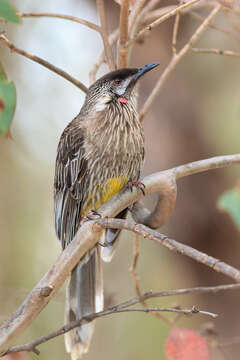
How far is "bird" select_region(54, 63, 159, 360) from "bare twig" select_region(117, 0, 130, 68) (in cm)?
6

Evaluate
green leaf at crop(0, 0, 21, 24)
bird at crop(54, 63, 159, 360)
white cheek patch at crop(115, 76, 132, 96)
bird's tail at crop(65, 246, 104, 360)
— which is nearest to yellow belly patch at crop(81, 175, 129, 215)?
bird at crop(54, 63, 159, 360)

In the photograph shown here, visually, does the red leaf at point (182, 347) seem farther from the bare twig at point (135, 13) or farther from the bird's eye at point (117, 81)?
the bare twig at point (135, 13)

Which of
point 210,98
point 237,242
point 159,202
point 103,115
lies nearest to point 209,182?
point 237,242

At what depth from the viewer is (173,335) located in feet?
8.91

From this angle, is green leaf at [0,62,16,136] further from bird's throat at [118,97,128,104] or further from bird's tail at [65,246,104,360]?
bird's tail at [65,246,104,360]

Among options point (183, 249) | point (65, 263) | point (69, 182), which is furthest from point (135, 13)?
point (183, 249)

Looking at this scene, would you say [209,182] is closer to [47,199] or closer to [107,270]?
[107,270]

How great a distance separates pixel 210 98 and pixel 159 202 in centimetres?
288

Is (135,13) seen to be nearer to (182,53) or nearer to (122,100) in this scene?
(182,53)

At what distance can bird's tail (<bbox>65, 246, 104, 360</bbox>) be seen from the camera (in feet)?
10.2

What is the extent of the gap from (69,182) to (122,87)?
2.15 ft

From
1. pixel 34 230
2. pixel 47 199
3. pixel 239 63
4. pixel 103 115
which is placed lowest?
pixel 103 115

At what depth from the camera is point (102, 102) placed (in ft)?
11.2

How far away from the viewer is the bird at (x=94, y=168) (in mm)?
3189
